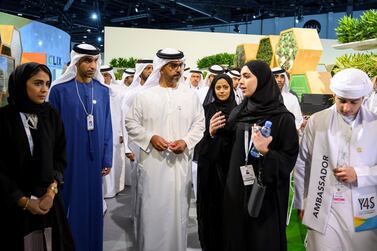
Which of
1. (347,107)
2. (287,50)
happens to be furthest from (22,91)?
(287,50)

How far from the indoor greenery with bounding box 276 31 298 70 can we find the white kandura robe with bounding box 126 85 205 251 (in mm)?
3770

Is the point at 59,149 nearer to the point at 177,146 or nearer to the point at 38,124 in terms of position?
the point at 38,124

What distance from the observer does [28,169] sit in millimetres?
2266

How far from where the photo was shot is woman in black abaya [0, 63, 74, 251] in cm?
221

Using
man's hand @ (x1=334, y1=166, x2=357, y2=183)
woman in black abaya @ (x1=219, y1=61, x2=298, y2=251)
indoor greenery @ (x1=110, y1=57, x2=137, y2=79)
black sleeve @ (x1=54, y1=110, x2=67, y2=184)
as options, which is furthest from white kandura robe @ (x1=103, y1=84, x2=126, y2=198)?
indoor greenery @ (x1=110, y1=57, x2=137, y2=79)

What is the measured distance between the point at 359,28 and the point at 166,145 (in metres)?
2.30

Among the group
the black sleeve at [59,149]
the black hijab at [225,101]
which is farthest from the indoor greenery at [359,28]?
the black sleeve at [59,149]

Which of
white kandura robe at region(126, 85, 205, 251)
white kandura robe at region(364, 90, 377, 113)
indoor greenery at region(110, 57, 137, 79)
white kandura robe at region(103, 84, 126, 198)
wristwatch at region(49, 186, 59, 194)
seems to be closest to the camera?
wristwatch at region(49, 186, 59, 194)

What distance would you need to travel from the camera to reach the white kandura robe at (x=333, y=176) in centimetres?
219

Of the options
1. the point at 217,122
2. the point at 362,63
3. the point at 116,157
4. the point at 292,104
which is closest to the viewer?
the point at 217,122

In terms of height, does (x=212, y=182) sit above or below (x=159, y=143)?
below

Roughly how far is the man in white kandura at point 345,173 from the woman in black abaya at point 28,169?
1.56 m

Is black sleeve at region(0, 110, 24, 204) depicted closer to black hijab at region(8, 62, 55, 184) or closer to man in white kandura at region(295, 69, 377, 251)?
black hijab at region(8, 62, 55, 184)

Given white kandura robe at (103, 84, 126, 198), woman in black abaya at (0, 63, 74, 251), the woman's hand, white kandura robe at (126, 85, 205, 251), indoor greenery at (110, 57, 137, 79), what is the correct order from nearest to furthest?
1. woman in black abaya at (0, 63, 74, 251)
2. the woman's hand
3. white kandura robe at (126, 85, 205, 251)
4. white kandura robe at (103, 84, 126, 198)
5. indoor greenery at (110, 57, 137, 79)
